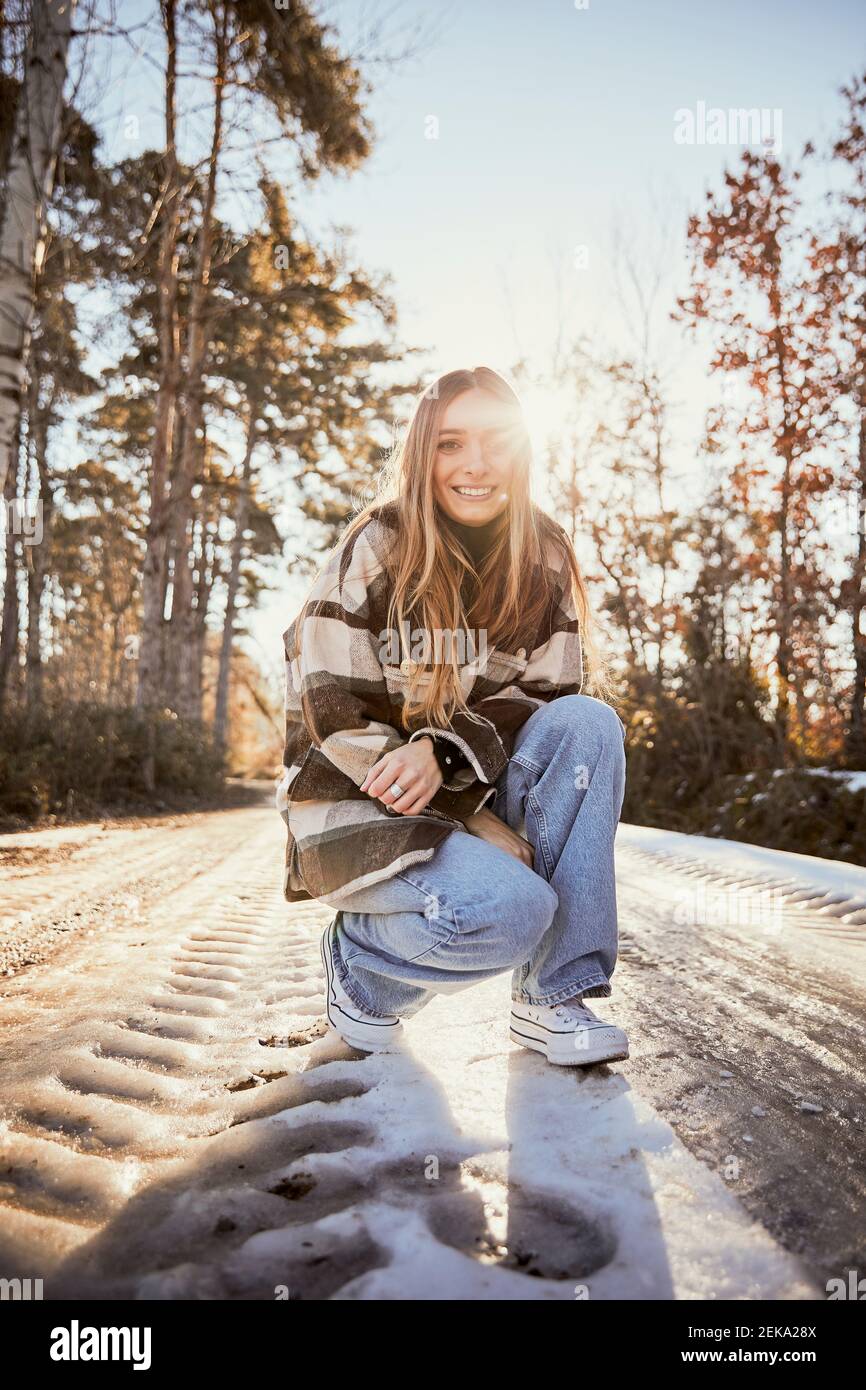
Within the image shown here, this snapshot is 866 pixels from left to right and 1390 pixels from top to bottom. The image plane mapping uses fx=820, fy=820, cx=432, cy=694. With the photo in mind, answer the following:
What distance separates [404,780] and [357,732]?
0.52ft

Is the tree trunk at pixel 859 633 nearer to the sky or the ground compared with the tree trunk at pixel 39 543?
nearer to the ground

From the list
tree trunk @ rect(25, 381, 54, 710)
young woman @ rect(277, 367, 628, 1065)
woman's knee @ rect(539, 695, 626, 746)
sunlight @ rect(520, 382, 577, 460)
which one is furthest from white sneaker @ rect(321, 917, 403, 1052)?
tree trunk @ rect(25, 381, 54, 710)

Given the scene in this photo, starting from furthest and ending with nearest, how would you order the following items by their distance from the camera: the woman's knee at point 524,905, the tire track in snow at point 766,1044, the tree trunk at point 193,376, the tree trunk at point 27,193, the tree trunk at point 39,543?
1. the tree trunk at point 39,543
2. the tree trunk at point 193,376
3. the tree trunk at point 27,193
4. the woman's knee at point 524,905
5. the tire track in snow at point 766,1044

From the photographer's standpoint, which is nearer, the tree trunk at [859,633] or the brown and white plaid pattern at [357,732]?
the brown and white plaid pattern at [357,732]

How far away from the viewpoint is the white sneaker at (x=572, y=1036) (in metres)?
1.62

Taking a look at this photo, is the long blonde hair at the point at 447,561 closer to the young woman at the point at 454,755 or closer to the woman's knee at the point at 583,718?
the young woman at the point at 454,755

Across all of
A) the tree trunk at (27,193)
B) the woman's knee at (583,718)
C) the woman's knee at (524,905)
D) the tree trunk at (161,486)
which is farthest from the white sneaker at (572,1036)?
the tree trunk at (161,486)

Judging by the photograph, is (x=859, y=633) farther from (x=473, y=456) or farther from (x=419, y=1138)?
(x=419, y=1138)

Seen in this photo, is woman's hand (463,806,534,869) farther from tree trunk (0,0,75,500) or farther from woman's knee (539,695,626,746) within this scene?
tree trunk (0,0,75,500)

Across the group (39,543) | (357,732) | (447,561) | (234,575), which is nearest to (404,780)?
(357,732)

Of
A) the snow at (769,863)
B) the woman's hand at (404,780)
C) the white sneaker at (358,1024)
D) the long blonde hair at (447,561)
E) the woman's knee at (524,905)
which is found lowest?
the snow at (769,863)

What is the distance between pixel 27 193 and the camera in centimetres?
534

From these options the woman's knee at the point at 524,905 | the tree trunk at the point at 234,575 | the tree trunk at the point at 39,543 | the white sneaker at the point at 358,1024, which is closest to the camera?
the woman's knee at the point at 524,905

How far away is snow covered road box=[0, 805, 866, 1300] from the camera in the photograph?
103cm
